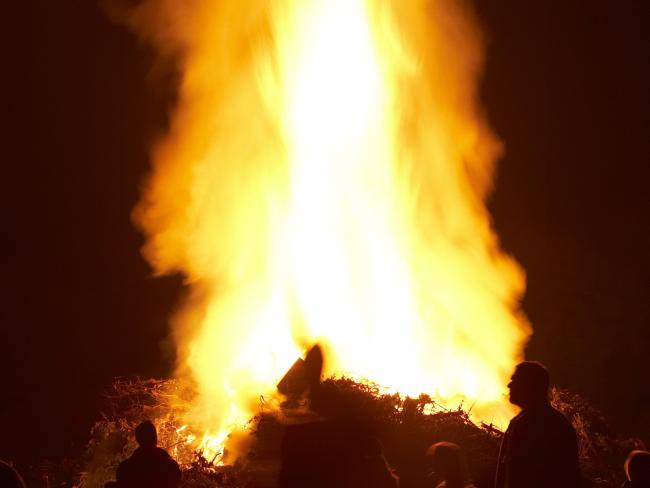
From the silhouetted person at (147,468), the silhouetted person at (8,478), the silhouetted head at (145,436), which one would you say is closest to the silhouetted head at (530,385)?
the silhouetted person at (147,468)

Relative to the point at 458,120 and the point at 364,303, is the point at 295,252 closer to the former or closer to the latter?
the point at 364,303

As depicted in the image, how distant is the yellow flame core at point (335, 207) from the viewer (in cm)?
1083

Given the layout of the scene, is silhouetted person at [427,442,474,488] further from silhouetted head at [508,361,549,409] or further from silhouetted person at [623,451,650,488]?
silhouetted person at [623,451,650,488]

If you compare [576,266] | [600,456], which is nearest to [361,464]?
[600,456]

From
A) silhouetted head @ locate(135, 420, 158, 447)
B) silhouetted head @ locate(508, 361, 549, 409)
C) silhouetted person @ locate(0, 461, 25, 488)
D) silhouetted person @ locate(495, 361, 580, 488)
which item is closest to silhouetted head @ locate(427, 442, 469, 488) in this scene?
silhouetted person @ locate(495, 361, 580, 488)

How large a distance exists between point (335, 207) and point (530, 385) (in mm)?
8091

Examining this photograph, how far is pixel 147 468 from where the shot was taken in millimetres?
4758

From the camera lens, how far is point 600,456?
8125mm

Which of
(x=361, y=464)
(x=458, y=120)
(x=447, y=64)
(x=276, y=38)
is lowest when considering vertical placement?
(x=361, y=464)

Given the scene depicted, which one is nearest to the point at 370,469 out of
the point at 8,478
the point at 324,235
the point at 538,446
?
the point at 538,446

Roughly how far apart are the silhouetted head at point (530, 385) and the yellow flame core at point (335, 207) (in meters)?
4.93

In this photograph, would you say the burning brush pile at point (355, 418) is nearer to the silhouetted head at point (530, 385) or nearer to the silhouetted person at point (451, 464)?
the silhouetted person at point (451, 464)

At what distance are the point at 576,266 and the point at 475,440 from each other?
13715 millimetres

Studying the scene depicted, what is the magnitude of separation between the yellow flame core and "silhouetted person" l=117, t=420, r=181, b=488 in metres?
4.76
